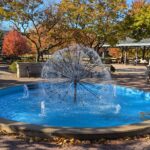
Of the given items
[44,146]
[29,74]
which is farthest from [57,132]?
[29,74]

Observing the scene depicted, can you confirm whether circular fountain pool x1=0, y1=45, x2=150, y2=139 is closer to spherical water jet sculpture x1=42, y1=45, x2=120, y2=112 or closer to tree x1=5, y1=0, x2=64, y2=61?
spherical water jet sculpture x1=42, y1=45, x2=120, y2=112

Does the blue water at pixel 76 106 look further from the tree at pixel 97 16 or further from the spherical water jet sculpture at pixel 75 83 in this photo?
the tree at pixel 97 16

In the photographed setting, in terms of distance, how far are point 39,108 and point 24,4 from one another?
14616mm

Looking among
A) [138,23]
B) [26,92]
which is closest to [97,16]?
[138,23]

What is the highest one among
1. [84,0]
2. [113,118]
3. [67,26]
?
[84,0]

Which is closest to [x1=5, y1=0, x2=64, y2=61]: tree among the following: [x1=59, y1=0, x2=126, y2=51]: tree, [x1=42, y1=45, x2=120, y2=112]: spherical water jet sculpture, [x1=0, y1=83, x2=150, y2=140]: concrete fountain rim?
[x1=59, y1=0, x2=126, y2=51]: tree

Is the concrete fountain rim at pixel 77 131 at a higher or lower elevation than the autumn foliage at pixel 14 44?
lower

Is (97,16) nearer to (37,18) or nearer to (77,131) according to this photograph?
(37,18)

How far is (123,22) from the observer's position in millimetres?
25203

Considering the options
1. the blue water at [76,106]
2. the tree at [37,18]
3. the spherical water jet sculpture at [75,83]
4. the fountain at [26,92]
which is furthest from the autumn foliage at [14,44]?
the blue water at [76,106]

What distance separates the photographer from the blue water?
1006 centimetres

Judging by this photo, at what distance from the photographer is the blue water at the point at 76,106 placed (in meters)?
10.1

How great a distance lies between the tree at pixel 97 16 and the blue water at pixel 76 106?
29.0 ft

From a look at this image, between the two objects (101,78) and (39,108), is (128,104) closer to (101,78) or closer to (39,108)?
(39,108)
